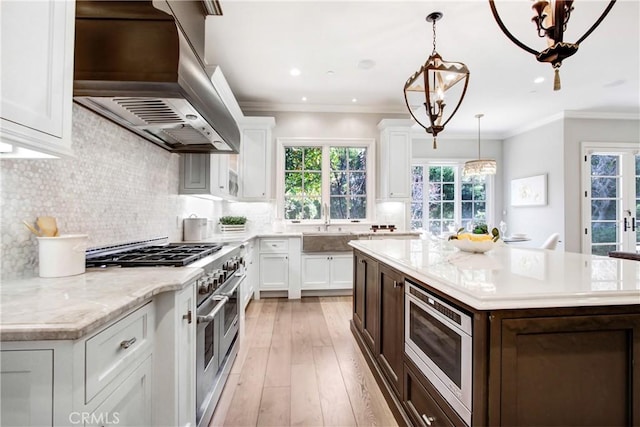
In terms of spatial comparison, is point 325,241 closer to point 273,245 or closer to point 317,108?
point 273,245

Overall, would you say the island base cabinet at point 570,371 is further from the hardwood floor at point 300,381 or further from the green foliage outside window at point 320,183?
the green foliage outside window at point 320,183

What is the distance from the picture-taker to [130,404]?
1.03 metres

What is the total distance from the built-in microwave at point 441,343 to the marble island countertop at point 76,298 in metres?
1.08

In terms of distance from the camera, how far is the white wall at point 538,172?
5.20 m

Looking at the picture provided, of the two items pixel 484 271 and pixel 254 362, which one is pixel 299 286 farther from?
pixel 484 271

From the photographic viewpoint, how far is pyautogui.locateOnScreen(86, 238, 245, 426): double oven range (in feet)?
4.89

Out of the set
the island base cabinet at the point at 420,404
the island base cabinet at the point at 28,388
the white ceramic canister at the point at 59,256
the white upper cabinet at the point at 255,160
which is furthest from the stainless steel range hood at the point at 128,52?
the white upper cabinet at the point at 255,160

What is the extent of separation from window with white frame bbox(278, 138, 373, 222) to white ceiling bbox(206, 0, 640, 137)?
64 centimetres

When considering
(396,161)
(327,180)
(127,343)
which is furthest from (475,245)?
(327,180)

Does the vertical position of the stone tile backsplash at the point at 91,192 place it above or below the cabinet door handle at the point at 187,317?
above

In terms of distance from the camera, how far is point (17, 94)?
864 millimetres

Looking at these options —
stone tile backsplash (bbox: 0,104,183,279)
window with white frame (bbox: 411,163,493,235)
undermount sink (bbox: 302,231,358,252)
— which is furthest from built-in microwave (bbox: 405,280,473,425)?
window with white frame (bbox: 411,163,493,235)

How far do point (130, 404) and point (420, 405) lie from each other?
127 centimetres

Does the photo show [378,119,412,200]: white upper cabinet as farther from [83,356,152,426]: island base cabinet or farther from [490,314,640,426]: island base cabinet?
[83,356,152,426]: island base cabinet
